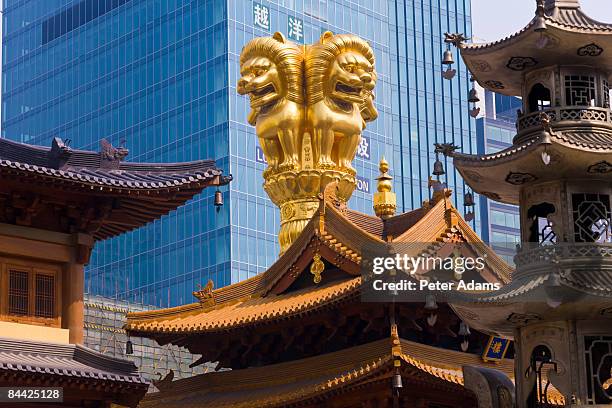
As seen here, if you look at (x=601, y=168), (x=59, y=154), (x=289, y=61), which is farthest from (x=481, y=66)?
(x=289, y=61)

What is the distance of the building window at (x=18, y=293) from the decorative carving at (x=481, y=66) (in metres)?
11.4

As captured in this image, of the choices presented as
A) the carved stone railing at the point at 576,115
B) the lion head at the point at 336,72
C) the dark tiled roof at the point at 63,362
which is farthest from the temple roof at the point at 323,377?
the lion head at the point at 336,72

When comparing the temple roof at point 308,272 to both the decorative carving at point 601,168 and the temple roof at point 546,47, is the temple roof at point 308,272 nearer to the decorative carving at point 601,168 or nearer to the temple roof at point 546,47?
the temple roof at point 546,47

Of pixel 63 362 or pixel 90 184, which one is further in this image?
pixel 90 184

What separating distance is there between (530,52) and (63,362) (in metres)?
12.6

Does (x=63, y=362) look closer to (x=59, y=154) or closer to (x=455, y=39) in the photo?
(x=59, y=154)

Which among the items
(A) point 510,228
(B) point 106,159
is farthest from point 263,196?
(B) point 106,159

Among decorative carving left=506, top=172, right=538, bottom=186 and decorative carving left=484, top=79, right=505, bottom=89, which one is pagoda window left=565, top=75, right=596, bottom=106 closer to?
decorative carving left=506, top=172, right=538, bottom=186

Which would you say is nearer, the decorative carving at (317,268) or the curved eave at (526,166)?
the curved eave at (526,166)

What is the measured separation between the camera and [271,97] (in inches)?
1962

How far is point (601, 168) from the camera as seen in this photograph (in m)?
33.6

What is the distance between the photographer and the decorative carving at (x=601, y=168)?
110 ft

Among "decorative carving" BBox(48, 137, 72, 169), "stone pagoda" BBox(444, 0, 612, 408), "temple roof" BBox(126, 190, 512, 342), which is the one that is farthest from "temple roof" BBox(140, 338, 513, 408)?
"decorative carving" BBox(48, 137, 72, 169)

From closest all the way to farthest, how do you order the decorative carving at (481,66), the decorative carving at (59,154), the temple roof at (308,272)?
the decorative carving at (59,154) → the decorative carving at (481,66) → the temple roof at (308,272)
